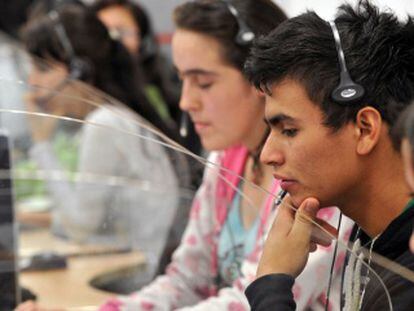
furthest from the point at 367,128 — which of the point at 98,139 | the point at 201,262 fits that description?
the point at 98,139

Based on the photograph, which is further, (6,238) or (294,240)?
(6,238)

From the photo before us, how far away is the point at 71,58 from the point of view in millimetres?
2682

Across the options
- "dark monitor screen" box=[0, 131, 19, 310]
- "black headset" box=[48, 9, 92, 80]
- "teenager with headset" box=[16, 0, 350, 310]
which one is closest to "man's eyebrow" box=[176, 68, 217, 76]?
"teenager with headset" box=[16, 0, 350, 310]

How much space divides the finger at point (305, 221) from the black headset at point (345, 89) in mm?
119

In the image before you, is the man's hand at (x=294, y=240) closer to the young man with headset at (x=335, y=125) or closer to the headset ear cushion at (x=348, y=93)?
the young man with headset at (x=335, y=125)

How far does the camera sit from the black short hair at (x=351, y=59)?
1.06 metres

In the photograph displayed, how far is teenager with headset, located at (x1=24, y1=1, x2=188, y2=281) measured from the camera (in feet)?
6.45

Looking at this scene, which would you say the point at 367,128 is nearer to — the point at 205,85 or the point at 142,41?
the point at 205,85

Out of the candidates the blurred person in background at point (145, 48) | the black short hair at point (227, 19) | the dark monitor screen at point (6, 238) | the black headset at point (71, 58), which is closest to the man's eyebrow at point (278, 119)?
the black short hair at point (227, 19)

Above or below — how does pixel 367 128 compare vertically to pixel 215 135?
above

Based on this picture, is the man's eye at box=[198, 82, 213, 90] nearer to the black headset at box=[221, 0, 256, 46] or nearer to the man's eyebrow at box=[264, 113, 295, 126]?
the black headset at box=[221, 0, 256, 46]

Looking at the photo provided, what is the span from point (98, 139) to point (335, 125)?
48.4 inches

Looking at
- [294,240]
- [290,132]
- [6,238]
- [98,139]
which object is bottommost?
[6,238]

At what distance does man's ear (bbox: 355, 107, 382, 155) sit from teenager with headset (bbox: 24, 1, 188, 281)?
1.78 ft
